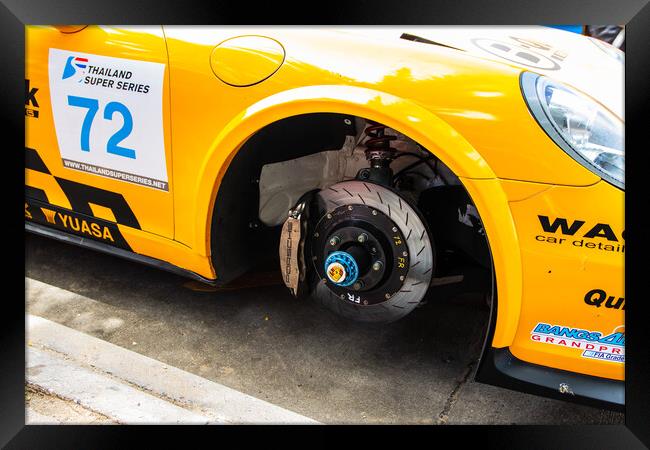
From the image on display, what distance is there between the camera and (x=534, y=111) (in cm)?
186

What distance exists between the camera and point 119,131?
2398 millimetres

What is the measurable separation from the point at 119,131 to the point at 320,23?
1.02 m

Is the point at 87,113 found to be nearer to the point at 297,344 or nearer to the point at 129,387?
the point at 129,387

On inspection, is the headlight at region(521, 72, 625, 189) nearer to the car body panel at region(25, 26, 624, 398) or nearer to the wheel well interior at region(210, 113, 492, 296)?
the car body panel at region(25, 26, 624, 398)

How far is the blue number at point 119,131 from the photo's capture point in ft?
7.76

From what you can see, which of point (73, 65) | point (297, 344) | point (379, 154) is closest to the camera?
point (379, 154)

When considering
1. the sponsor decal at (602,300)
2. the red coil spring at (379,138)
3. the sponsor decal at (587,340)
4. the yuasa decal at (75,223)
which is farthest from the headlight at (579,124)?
the yuasa decal at (75,223)

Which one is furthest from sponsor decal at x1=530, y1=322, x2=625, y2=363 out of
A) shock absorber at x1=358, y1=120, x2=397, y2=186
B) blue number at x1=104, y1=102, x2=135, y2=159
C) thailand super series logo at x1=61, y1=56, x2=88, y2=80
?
thailand super series logo at x1=61, y1=56, x2=88, y2=80

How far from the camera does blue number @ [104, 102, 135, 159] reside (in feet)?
7.76

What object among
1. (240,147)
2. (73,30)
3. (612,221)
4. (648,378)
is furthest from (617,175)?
(73,30)

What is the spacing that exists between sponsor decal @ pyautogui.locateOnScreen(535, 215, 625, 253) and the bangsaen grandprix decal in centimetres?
136

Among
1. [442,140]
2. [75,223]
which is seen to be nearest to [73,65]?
[75,223]

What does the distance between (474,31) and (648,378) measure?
47.7 inches

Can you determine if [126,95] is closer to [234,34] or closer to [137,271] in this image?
[234,34]
